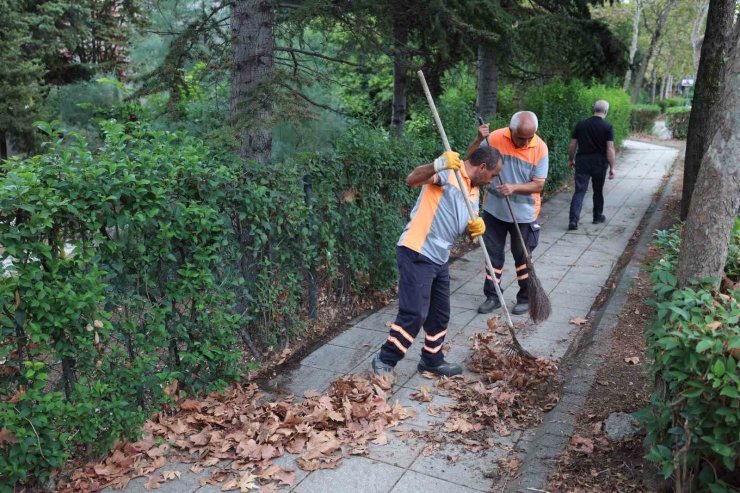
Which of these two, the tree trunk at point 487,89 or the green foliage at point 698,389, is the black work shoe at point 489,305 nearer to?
the green foliage at point 698,389

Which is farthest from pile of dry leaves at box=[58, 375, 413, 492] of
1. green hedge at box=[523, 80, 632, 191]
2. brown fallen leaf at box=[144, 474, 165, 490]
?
green hedge at box=[523, 80, 632, 191]

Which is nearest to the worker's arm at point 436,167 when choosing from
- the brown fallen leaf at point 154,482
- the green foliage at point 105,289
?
the green foliage at point 105,289

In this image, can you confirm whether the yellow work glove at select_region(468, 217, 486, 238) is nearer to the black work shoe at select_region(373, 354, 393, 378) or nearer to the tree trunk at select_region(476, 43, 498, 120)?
the black work shoe at select_region(373, 354, 393, 378)

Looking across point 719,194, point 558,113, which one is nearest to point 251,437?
point 719,194

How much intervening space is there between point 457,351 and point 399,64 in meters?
3.48

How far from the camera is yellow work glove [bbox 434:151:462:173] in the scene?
14.5 feet

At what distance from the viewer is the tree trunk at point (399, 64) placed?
7.11m

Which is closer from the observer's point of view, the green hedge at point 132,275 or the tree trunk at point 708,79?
the green hedge at point 132,275

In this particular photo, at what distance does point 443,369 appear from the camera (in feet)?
16.1

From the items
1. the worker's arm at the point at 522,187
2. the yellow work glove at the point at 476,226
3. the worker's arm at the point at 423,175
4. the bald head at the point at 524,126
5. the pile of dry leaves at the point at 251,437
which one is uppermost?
the bald head at the point at 524,126

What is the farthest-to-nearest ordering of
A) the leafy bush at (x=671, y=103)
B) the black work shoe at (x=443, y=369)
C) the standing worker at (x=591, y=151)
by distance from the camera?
the leafy bush at (x=671, y=103) < the standing worker at (x=591, y=151) < the black work shoe at (x=443, y=369)

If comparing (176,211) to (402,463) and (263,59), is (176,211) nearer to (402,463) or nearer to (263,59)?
(402,463)

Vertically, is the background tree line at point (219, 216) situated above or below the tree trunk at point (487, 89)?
below

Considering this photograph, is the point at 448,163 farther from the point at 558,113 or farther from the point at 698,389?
the point at 558,113
